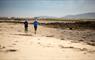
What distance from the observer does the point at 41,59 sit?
8820 millimetres

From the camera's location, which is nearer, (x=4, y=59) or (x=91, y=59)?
(x=4, y=59)

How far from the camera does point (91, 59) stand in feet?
31.2

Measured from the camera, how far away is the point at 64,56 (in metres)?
9.62

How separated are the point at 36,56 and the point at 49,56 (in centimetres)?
69

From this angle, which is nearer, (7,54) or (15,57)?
(15,57)

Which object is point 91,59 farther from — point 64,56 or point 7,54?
point 7,54

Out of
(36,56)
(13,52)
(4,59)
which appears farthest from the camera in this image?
(13,52)

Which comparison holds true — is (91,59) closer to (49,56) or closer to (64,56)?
(64,56)

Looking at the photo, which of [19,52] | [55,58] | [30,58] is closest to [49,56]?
[55,58]

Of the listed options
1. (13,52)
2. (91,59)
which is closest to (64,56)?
(91,59)

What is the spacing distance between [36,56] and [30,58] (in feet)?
1.77

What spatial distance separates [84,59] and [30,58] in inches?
111

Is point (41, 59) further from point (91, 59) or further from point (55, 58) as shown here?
point (91, 59)

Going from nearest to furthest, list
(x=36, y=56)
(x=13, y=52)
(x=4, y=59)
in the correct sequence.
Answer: (x=4, y=59) < (x=36, y=56) < (x=13, y=52)
